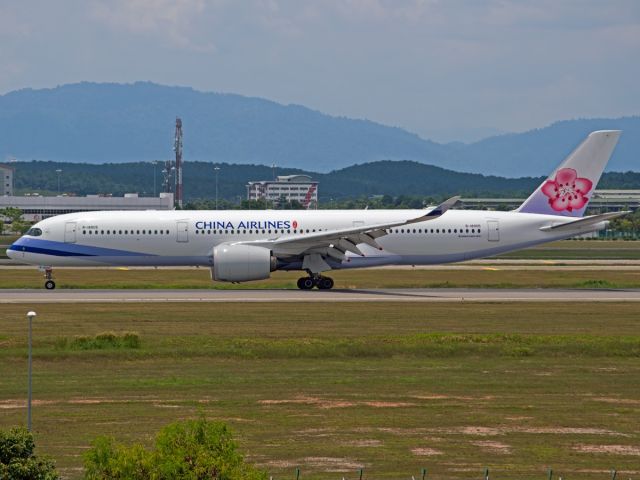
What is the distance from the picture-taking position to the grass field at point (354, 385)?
2341 cm

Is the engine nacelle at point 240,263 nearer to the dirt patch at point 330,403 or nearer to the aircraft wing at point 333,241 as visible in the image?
the aircraft wing at point 333,241

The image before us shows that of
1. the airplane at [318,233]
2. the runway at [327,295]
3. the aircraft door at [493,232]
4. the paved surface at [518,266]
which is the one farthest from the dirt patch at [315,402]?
the paved surface at [518,266]

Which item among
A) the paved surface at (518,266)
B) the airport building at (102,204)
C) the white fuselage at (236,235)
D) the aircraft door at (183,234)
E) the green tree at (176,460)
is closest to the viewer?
the green tree at (176,460)

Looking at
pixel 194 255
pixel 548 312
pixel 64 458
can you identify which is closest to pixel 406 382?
pixel 64 458

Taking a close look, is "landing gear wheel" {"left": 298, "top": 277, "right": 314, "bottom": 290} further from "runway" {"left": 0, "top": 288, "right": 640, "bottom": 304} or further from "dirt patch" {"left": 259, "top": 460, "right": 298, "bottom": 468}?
"dirt patch" {"left": 259, "top": 460, "right": 298, "bottom": 468}

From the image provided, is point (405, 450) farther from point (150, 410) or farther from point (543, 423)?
point (150, 410)

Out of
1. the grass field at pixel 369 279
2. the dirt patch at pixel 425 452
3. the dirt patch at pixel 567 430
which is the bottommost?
the dirt patch at pixel 425 452

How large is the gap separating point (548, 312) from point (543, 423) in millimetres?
21346

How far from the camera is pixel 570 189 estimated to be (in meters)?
60.8

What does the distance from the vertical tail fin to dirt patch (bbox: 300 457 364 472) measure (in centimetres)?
4054

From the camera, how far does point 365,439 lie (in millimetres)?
24469

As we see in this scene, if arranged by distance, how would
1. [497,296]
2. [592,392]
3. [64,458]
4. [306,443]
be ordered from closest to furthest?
[64,458]
[306,443]
[592,392]
[497,296]

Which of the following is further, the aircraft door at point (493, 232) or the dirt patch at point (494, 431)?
the aircraft door at point (493, 232)

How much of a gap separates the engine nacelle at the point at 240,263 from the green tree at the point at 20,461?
127 ft
